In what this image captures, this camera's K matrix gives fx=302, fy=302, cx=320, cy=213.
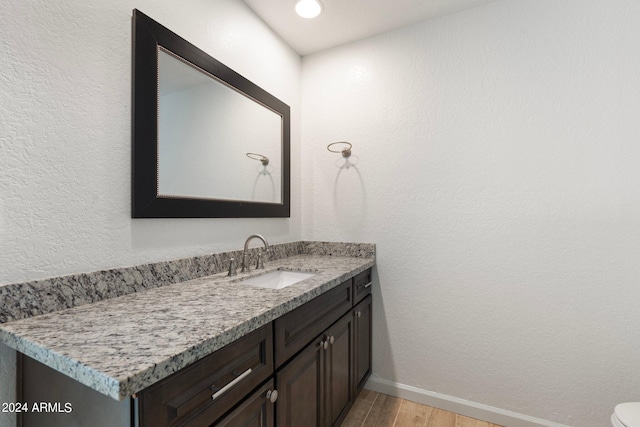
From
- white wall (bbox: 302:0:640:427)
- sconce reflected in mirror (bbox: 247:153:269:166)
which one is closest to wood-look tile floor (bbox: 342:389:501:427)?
white wall (bbox: 302:0:640:427)

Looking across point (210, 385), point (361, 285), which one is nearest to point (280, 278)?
point (361, 285)

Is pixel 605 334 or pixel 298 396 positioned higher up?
pixel 605 334

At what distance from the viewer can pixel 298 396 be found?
1183 mm

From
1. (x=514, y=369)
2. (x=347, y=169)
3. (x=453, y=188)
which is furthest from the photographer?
(x=347, y=169)

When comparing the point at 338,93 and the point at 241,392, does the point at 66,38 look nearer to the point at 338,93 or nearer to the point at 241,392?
the point at 241,392

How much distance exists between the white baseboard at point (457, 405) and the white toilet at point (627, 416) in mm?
472

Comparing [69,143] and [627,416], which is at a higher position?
[69,143]

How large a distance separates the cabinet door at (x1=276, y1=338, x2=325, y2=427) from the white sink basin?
17.1 inches

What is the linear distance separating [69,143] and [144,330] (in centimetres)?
68

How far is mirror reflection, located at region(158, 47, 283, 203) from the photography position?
130 cm

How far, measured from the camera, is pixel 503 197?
67.0 inches

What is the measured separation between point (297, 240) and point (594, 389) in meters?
1.85

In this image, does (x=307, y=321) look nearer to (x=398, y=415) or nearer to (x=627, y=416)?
(x=398, y=415)

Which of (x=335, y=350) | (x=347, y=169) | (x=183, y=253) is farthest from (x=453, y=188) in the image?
(x=183, y=253)
